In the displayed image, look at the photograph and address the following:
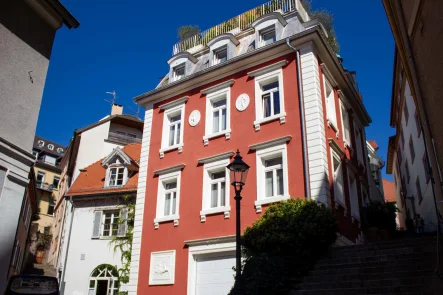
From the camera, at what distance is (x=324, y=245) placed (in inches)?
496

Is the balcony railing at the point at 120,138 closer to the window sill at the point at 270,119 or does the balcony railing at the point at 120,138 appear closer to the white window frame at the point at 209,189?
the white window frame at the point at 209,189

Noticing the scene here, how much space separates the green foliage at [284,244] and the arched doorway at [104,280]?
424 inches

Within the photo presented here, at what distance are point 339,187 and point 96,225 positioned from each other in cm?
1402

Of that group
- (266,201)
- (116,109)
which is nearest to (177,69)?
(266,201)

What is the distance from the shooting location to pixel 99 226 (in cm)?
2317

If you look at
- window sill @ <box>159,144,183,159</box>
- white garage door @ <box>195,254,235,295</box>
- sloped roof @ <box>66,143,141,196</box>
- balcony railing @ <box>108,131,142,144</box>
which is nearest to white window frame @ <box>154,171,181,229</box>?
window sill @ <box>159,144,183,159</box>

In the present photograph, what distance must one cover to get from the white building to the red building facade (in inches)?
190

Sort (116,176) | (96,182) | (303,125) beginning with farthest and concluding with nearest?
(96,182) < (116,176) < (303,125)

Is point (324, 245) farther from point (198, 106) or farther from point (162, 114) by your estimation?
point (162, 114)

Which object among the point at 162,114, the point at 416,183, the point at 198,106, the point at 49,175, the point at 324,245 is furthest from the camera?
the point at 49,175

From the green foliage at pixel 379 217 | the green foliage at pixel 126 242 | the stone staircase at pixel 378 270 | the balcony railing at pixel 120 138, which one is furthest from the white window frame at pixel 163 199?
the balcony railing at pixel 120 138

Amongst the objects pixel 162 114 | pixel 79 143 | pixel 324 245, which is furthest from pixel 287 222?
pixel 79 143

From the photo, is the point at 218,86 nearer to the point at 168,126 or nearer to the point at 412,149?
the point at 168,126

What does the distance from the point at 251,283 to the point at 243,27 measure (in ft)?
44.6
